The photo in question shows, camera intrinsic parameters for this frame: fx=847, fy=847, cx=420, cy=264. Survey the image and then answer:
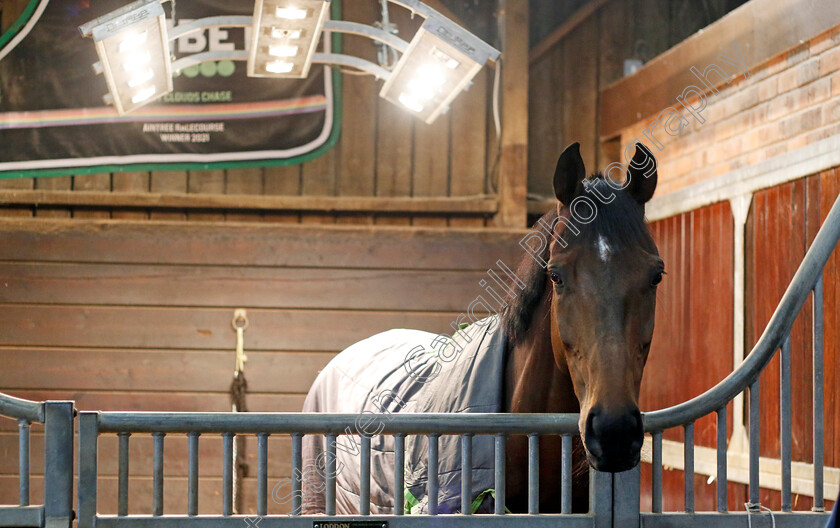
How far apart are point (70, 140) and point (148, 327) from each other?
1.08m

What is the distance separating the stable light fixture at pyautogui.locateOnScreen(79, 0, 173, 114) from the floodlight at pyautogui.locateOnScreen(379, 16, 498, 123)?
101 cm

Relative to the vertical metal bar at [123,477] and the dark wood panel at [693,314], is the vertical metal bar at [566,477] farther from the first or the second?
the dark wood panel at [693,314]

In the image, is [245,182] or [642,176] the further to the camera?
[245,182]

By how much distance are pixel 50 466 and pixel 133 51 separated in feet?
7.55

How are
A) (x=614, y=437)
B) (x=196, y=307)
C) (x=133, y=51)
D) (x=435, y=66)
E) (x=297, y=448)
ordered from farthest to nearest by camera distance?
(x=196, y=307) < (x=435, y=66) < (x=133, y=51) < (x=297, y=448) < (x=614, y=437)

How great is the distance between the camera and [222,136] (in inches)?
181

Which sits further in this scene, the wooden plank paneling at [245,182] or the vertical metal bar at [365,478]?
the wooden plank paneling at [245,182]

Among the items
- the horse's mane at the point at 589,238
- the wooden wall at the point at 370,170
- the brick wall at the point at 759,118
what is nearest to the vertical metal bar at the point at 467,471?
the horse's mane at the point at 589,238

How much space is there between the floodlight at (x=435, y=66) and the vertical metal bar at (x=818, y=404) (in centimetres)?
207

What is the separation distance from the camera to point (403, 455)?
158 cm

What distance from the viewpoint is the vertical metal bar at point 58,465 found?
1.50 meters

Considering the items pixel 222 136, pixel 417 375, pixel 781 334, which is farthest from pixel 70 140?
pixel 781 334

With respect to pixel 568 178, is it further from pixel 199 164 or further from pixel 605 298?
pixel 199 164

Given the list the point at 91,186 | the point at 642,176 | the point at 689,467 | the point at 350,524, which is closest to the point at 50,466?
the point at 350,524
